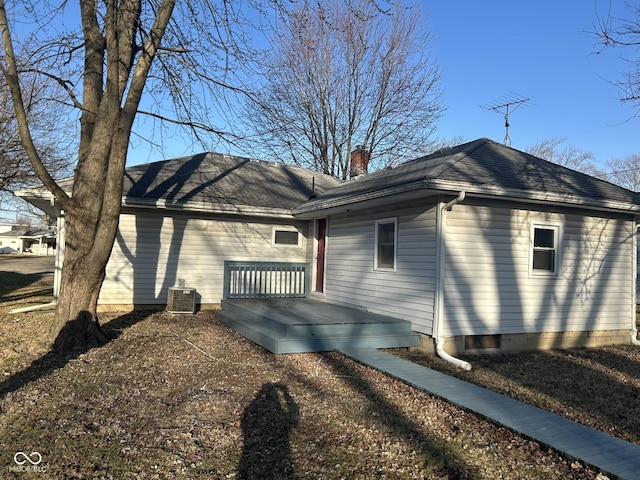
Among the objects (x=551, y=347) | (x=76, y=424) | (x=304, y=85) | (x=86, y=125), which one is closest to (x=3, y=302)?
(x=86, y=125)

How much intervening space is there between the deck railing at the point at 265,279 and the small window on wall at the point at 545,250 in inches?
214

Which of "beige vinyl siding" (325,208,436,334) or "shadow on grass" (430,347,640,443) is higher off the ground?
"beige vinyl siding" (325,208,436,334)

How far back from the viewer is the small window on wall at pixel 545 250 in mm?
8633

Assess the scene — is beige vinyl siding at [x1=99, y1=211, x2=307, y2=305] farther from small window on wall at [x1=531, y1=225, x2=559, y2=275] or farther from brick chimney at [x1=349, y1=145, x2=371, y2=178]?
small window on wall at [x1=531, y1=225, x2=559, y2=275]

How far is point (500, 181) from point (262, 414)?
5552 millimetres

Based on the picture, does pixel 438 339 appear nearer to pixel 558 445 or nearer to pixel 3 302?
pixel 558 445

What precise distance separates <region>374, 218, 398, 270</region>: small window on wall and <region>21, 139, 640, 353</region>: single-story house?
0.03 metres

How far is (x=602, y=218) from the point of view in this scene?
9.28 metres

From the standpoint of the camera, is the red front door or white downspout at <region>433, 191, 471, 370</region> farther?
the red front door


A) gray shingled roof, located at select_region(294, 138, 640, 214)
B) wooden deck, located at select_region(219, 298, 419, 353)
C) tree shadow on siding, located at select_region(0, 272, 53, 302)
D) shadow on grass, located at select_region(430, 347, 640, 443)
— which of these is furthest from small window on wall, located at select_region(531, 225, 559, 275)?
tree shadow on siding, located at select_region(0, 272, 53, 302)

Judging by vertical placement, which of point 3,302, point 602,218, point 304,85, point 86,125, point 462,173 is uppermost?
point 304,85

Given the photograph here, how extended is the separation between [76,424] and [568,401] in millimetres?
5195

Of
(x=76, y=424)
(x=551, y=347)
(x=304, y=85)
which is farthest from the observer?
(x=304, y=85)

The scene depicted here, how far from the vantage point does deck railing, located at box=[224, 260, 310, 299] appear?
11328 mm
